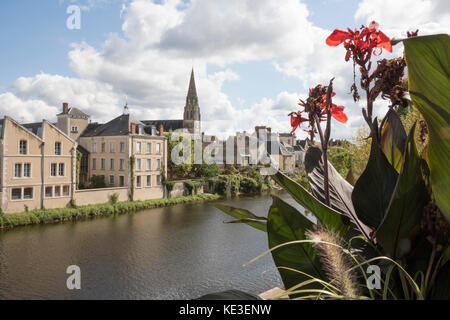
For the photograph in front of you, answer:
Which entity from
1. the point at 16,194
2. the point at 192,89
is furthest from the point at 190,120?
the point at 16,194

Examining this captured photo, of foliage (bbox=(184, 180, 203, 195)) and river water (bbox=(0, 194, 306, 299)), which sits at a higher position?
foliage (bbox=(184, 180, 203, 195))

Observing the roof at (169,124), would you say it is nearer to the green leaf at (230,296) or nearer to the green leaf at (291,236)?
the green leaf at (291,236)

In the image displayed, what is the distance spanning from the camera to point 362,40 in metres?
1.07

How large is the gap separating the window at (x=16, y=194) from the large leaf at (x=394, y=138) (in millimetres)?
22492

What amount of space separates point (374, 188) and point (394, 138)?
0.65 feet

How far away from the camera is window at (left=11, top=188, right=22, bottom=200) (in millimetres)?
19172

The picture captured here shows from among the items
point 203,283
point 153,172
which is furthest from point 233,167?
point 203,283

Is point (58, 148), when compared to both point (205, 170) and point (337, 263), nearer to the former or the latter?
point (205, 170)

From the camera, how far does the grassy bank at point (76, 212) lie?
18.1 metres

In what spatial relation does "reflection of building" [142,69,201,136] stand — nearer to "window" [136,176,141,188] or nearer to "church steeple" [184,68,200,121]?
"church steeple" [184,68,200,121]

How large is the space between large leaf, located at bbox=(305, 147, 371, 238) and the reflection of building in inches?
2062

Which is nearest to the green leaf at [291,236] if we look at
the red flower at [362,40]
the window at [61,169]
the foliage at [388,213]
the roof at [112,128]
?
the foliage at [388,213]

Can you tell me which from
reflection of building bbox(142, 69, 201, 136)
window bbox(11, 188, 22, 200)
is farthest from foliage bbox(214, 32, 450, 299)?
reflection of building bbox(142, 69, 201, 136)

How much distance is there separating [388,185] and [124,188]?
26.4 meters
